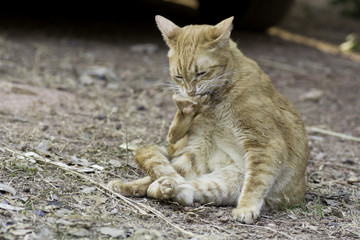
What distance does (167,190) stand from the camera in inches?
125

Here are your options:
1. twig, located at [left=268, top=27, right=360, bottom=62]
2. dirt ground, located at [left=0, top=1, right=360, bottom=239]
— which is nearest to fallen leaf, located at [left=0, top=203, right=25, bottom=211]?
dirt ground, located at [left=0, top=1, right=360, bottom=239]

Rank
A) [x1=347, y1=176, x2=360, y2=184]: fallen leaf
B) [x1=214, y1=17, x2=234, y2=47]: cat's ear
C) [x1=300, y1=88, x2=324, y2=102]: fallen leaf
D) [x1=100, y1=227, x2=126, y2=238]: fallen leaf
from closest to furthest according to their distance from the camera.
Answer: [x1=100, y1=227, x2=126, y2=238]: fallen leaf → [x1=214, y1=17, x2=234, y2=47]: cat's ear → [x1=347, y1=176, x2=360, y2=184]: fallen leaf → [x1=300, y1=88, x2=324, y2=102]: fallen leaf

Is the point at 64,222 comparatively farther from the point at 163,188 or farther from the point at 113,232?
the point at 163,188

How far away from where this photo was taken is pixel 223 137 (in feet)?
11.7

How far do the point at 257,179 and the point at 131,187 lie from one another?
77 centimetres

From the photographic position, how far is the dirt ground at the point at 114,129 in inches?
118

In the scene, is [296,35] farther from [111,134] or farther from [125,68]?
[111,134]

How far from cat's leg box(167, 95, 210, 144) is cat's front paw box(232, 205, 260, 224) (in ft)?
2.20

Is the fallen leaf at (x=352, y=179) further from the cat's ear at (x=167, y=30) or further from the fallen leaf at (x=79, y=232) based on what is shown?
the fallen leaf at (x=79, y=232)

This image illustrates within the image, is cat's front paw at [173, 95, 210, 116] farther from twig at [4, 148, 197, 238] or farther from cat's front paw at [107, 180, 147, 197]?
twig at [4, 148, 197, 238]

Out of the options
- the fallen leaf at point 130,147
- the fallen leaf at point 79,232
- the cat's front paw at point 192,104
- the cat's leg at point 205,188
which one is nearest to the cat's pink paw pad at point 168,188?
the cat's leg at point 205,188

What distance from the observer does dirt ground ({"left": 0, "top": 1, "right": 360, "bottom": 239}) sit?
2.99 m

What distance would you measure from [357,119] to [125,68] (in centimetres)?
285

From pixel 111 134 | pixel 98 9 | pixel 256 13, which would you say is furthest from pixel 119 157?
pixel 98 9
